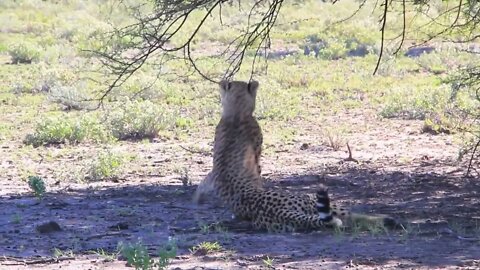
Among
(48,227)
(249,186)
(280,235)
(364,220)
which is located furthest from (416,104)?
(48,227)

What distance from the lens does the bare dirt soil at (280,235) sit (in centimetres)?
662

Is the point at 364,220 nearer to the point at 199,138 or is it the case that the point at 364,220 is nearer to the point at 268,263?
the point at 268,263

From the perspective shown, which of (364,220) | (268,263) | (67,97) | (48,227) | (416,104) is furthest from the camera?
(67,97)

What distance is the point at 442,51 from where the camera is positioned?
23.8 metres

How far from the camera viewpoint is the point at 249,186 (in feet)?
27.2

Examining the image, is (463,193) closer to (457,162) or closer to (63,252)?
(457,162)

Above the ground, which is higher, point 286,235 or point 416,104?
point 416,104

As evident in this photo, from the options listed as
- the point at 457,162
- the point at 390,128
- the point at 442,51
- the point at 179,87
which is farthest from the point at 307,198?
the point at 442,51

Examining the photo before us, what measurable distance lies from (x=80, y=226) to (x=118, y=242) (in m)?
0.92

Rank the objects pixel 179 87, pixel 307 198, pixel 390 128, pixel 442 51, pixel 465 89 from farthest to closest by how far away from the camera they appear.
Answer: pixel 442 51
pixel 179 87
pixel 465 89
pixel 390 128
pixel 307 198

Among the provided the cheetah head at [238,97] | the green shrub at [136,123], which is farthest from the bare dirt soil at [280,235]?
the cheetah head at [238,97]

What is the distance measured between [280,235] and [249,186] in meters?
0.93

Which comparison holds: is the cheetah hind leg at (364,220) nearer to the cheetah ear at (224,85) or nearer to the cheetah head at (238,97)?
the cheetah head at (238,97)

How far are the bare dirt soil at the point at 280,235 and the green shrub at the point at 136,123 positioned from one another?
20.3 inches
